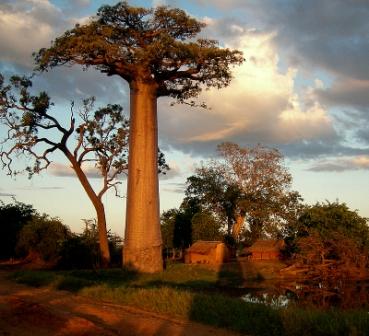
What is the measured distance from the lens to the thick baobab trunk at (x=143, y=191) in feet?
49.3

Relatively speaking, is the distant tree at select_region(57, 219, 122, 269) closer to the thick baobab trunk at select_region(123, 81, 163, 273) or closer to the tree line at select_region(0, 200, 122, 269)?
the tree line at select_region(0, 200, 122, 269)

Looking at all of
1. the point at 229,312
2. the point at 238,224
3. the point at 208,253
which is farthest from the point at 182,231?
the point at 229,312

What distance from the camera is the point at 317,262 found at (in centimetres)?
1755

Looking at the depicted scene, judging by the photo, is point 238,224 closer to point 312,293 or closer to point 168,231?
point 168,231

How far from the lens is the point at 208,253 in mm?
20922

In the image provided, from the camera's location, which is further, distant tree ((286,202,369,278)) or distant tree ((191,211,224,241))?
distant tree ((191,211,224,241))

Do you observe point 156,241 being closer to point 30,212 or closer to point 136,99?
point 136,99

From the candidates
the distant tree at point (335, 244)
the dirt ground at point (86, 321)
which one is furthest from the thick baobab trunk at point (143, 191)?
the dirt ground at point (86, 321)

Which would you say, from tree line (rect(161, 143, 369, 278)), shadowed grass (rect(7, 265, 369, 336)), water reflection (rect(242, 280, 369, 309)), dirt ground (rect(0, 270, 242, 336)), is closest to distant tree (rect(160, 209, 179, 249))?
tree line (rect(161, 143, 369, 278))

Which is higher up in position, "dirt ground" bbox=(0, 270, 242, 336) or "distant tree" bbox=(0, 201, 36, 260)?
"distant tree" bbox=(0, 201, 36, 260)

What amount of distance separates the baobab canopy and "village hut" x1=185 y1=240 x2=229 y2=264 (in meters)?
7.20

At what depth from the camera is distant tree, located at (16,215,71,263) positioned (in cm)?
1864

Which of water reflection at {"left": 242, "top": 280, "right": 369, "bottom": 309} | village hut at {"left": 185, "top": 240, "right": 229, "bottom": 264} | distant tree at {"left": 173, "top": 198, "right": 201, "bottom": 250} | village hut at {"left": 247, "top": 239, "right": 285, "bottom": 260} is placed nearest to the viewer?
water reflection at {"left": 242, "top": 280, "right": 369, "bottom": 309}

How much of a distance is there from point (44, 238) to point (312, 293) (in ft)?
31.4
